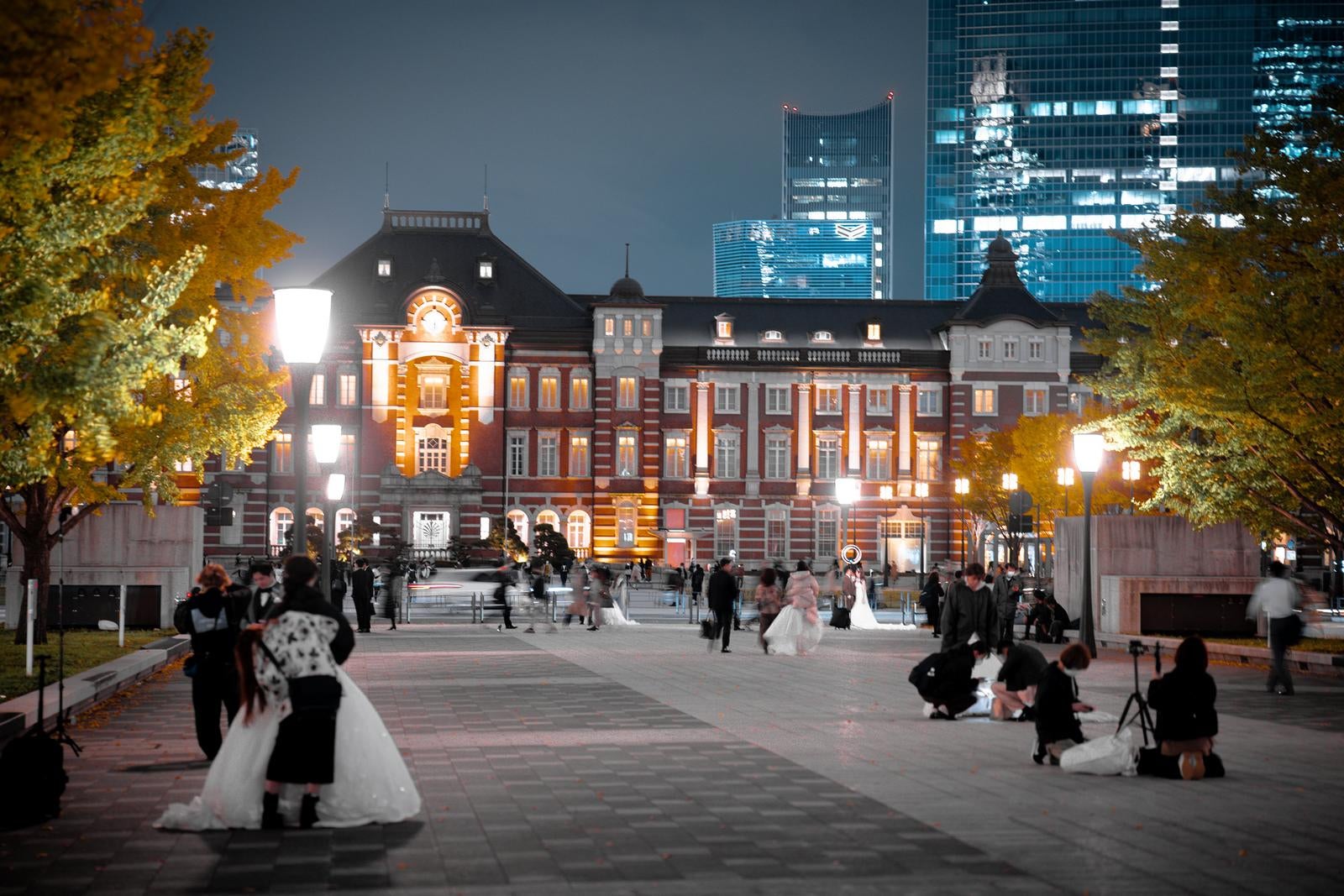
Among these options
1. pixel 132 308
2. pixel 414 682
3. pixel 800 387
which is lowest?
pixel 414 682

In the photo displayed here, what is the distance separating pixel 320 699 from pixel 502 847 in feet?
4.94

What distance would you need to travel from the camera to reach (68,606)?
28.2 metres

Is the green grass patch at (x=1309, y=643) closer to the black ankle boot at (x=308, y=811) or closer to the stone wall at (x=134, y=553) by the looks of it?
the black ankle boot at (x=308, y=811)

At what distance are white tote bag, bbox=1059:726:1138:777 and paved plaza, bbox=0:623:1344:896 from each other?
19cm

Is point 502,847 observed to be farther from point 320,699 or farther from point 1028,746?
point 1028,746

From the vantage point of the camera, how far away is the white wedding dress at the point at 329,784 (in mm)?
9695

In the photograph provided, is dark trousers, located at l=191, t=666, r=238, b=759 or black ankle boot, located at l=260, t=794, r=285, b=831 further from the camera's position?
dark trousers, located at l=191, t=666, r=238, b=759

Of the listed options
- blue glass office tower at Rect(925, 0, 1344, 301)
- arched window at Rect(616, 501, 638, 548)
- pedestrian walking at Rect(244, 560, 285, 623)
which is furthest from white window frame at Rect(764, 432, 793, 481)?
blue glass office tower at Rect(925, 0, 1344, 301)

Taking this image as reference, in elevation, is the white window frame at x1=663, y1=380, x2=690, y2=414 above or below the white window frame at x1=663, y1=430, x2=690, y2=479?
above

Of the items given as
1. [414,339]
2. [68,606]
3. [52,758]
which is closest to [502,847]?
[52,758]

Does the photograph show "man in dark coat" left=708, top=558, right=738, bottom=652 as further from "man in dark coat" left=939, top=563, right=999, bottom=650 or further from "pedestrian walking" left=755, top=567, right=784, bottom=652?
"man in dark coat" left=939, top=563, right=999, bottom=650

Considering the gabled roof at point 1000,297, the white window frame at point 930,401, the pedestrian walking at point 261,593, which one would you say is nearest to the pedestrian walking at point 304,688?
the pedestrian walking at point 261,593

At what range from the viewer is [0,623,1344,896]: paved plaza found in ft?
27.3

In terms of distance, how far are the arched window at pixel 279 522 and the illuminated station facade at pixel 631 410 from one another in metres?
0.09
